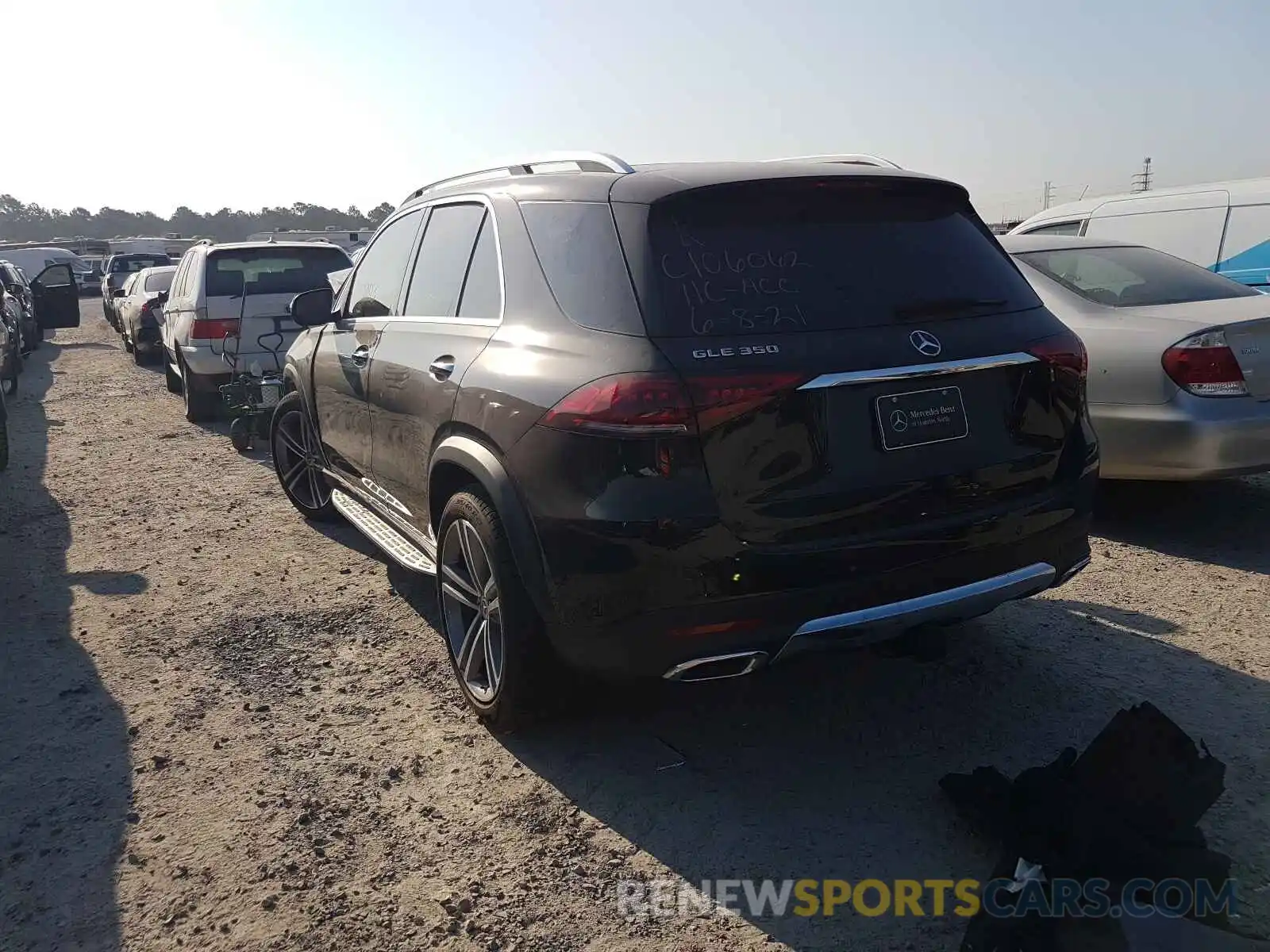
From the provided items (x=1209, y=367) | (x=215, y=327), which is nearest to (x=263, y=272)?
(x=215, y=327)

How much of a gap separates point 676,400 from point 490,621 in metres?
1.21

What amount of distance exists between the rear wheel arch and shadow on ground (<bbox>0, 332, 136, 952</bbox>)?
4.70 ft

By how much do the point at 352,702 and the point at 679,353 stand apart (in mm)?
2064

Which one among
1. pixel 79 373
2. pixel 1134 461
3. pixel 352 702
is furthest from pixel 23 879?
pixel 79 373

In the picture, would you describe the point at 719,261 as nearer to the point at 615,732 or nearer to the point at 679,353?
the point at 679,353

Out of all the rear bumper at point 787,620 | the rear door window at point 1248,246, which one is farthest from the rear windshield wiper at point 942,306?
the rear door window at point 1248,246

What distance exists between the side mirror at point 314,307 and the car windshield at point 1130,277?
13.3 ft

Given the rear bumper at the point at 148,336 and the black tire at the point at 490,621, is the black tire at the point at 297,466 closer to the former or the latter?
the black tire at the point at 490,621

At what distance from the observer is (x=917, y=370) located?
2.95 meters

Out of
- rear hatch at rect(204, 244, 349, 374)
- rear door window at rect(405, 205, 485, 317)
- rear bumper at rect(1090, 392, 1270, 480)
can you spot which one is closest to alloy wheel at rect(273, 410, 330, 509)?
rear door window at rect(405, 205, 485, 317)

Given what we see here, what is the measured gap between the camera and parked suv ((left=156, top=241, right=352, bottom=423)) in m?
10.2

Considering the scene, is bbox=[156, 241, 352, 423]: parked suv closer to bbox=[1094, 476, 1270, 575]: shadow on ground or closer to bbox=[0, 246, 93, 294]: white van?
bbox=[1094, 476, 1270, 575]: shadow on ground

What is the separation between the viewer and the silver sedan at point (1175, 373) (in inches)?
196

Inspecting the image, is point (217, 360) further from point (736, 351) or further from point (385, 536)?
point (736, 351)
